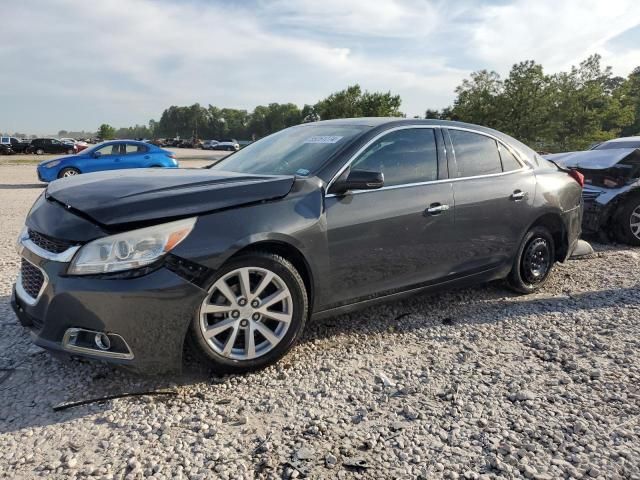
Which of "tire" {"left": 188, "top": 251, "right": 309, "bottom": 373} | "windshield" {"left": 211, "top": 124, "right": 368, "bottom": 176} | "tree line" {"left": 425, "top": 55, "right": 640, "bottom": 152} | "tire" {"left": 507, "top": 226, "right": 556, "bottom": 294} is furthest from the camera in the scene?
"tree line" {"left": 425, "top": 55, "right": 640, "bottom": 152}

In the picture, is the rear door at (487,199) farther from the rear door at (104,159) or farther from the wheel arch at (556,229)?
the rear door at (104,159)

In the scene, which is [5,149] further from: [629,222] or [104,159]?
[629,222]

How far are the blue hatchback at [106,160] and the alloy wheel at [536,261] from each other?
41.6 feet

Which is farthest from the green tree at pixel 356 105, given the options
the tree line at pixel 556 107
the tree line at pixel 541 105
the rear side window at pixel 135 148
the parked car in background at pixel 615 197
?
the parked car in background at pixel 615 197

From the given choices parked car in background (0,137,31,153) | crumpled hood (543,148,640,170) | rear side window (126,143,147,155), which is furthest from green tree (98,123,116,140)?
crumpled hood (543,148,640,170)

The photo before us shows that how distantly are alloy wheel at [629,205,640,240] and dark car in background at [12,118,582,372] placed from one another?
11.7 feet

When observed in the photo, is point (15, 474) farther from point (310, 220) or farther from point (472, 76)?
point (472, 76)

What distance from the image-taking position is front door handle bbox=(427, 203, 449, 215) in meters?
3.73

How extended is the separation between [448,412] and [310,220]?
4.56 feet

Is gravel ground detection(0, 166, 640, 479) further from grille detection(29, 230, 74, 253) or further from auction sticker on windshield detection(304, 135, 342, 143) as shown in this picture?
auction sticker on windshield detection(304, 135, 342, 143)

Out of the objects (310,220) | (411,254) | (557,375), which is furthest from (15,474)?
(557,375)

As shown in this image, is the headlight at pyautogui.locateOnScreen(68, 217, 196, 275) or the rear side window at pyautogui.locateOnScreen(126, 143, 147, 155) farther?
the rear side window at pyautogui.locateOnScreen(126, 143, 147, 155)

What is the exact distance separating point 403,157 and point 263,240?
4.65 ft

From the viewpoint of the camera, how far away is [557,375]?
10.3 feet
